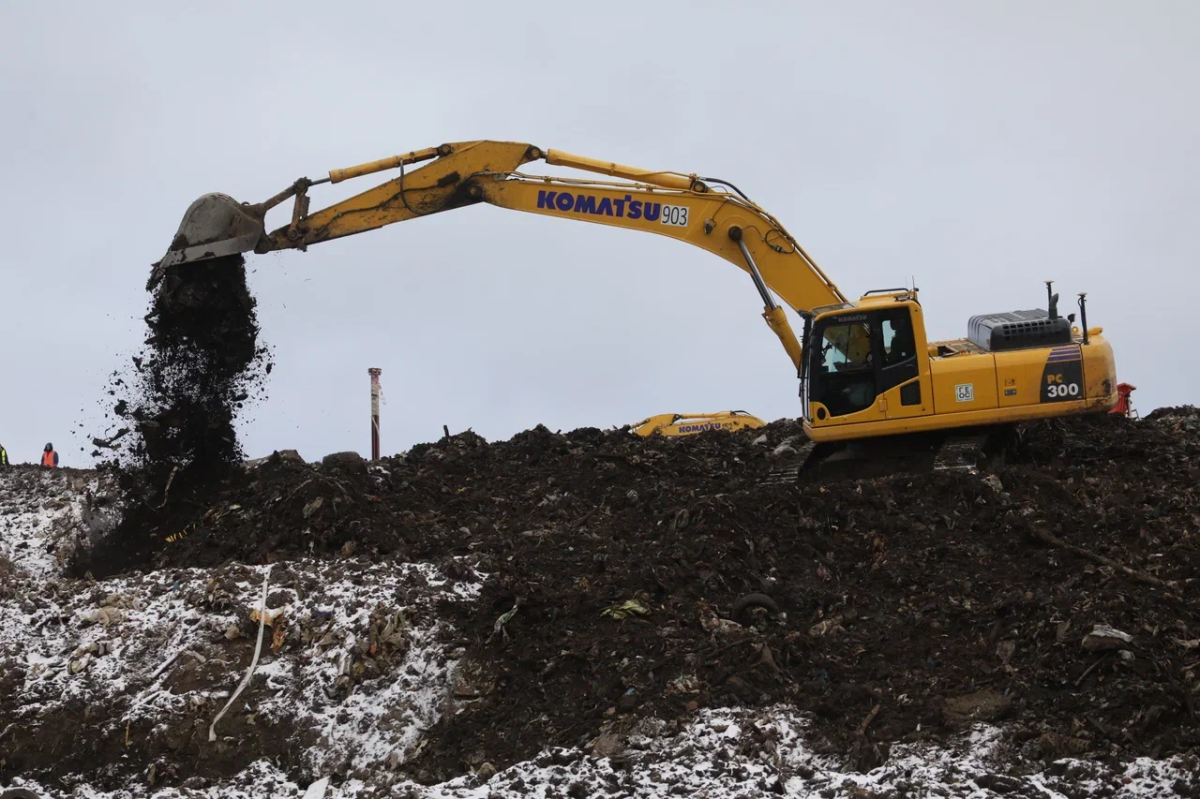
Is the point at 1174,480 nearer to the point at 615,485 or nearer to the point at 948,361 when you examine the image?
the point at 948,361

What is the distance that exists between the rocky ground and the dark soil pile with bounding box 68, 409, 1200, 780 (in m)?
0.03

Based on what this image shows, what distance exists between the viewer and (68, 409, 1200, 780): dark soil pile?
8438mm

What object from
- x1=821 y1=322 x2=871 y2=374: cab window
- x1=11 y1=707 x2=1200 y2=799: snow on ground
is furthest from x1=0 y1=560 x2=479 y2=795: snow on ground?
x1=821 y1=322 x2=871 y2=374: cab window

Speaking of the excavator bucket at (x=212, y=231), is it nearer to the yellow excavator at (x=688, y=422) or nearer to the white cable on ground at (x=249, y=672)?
the white cable on ground at (x=249, y=672)

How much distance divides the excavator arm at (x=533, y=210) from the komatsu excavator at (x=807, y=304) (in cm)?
1

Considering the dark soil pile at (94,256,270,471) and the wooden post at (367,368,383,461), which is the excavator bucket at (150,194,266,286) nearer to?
the dark soil pile at (94,256,270,471)

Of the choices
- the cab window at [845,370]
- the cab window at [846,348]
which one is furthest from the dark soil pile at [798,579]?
the cab window at [846,348]

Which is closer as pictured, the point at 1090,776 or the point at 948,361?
the point at 1090,776

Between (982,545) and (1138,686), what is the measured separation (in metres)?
2.65

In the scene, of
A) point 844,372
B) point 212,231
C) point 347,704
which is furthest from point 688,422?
point 347,704

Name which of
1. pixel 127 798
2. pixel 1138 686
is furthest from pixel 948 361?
pixel 127 798

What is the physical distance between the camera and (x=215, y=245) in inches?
492

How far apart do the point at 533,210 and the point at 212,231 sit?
3.14 metres

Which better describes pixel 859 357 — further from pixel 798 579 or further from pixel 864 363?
pixel 798 579
